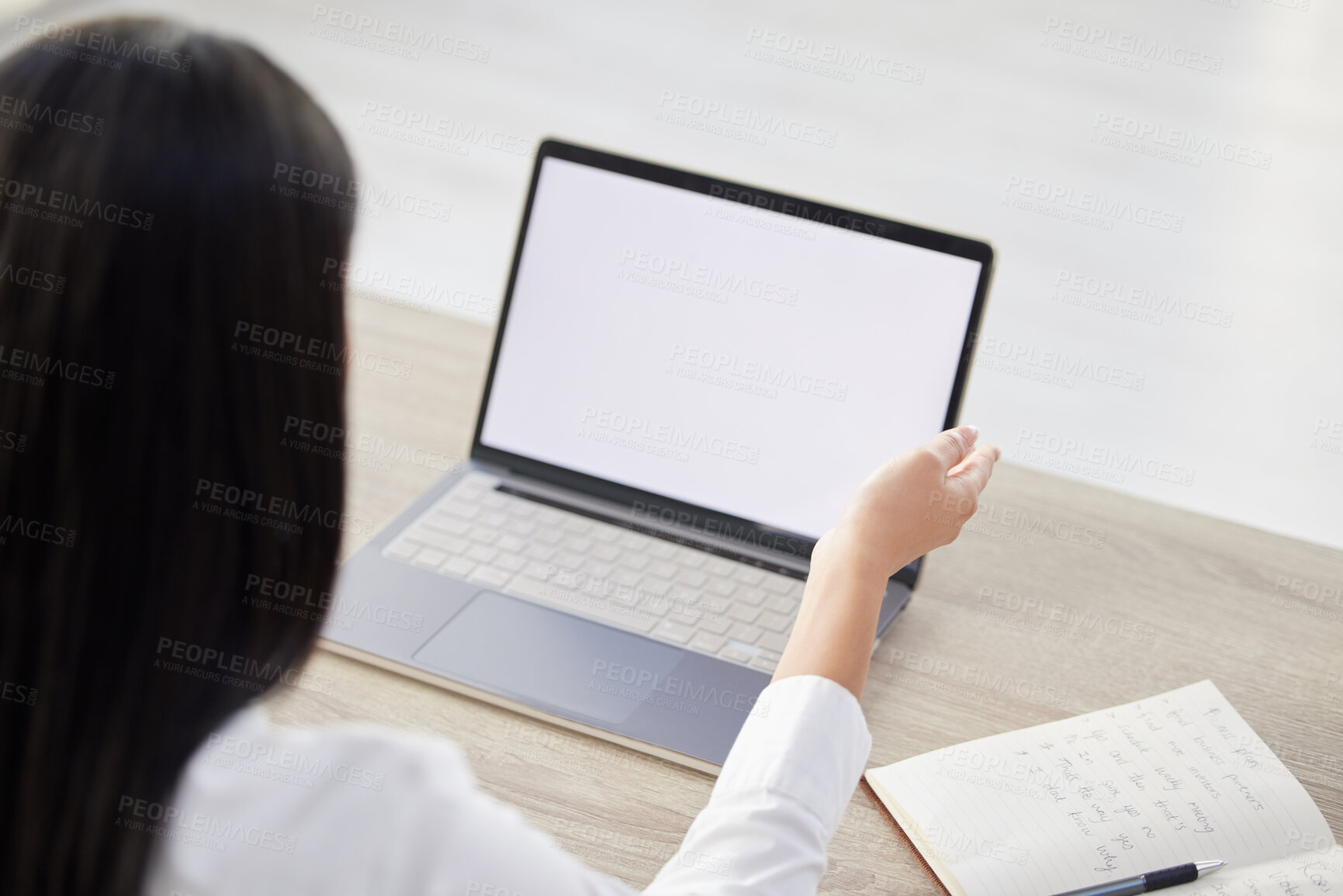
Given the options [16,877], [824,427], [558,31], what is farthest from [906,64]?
[16,877]

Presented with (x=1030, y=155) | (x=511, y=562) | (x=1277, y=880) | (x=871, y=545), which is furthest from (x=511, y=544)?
(x=1030, y=155)

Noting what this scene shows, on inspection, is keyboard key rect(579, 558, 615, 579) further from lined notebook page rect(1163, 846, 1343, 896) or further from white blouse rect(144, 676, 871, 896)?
lined notebook page rect(1163, 846, 1343, 896)

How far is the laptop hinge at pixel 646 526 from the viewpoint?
3.28 ft

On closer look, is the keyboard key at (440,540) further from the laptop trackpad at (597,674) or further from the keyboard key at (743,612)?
the keyboard key at (743,612)

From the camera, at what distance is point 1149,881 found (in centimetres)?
68

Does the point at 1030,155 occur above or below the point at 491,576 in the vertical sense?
above

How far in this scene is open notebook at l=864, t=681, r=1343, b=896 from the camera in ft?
2.29

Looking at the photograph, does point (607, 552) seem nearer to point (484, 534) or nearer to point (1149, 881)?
point (484, 534)

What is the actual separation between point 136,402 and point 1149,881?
2.15 ft

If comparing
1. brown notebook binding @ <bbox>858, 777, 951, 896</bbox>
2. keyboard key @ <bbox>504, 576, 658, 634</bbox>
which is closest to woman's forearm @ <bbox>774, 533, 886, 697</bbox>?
brown notebook binding @ <bbox>858, 777, 951, 896</bbox>

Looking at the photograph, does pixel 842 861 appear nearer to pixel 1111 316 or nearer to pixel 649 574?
pixel 649 574

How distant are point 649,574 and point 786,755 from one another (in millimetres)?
331

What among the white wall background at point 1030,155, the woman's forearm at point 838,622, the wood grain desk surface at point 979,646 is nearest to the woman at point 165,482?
the wood grain desk surface at point 979,646

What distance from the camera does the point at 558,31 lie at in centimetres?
398
